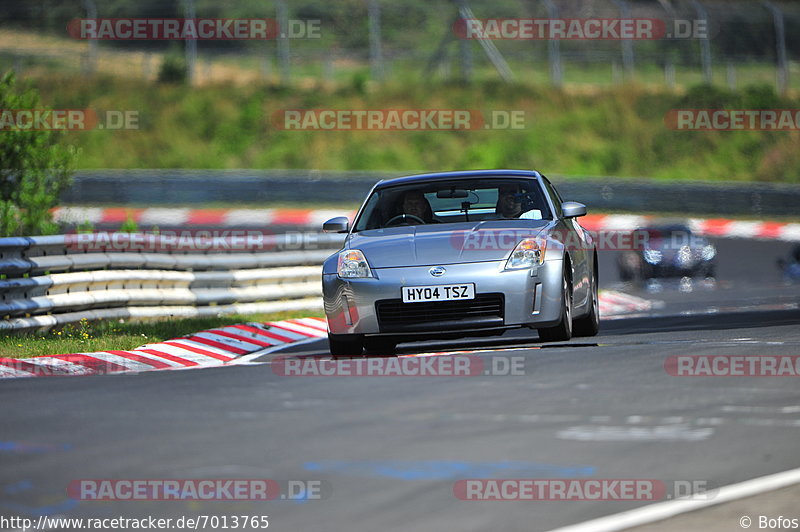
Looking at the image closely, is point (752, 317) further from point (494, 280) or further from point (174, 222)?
point (174, 222)

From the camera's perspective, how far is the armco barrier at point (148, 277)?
488 inches

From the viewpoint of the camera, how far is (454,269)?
9.90m

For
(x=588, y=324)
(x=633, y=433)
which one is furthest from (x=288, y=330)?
(x=633, y=433)

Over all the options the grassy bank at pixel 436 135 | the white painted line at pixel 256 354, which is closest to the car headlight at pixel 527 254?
the white painted line at pixel 256 354

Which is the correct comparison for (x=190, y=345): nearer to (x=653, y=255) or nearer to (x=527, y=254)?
(x=527, y=254)

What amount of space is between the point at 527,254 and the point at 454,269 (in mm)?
572

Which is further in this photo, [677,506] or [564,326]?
[564,326]

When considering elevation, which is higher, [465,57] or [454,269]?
[465,57]

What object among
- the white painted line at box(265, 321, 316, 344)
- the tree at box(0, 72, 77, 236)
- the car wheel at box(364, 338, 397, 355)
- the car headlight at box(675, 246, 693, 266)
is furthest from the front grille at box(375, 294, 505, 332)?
the car headlight at box(675, 246, 693, 266)

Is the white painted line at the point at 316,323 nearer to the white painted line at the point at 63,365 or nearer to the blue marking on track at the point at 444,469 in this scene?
the white painted line at the point at 63,365

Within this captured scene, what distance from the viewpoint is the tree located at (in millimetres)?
15984

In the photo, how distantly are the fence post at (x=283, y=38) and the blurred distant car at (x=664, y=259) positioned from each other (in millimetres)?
13012

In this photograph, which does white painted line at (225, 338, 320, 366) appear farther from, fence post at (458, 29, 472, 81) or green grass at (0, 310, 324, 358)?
fence post at (458, 29, 472, 81)

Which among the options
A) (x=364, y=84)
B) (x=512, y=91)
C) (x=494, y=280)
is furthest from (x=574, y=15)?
(x=494, y=280)
